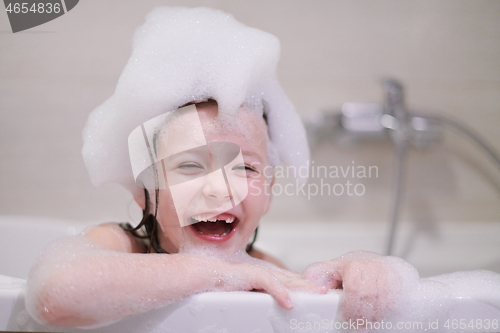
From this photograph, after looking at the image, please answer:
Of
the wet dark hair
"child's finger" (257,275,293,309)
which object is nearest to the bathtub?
"child's finger" (257,275,293,309)

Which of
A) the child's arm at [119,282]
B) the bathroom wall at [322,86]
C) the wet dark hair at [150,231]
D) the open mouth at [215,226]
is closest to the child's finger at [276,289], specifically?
the child's arm at [119,282]

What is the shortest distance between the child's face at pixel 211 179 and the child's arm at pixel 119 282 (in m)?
0.10

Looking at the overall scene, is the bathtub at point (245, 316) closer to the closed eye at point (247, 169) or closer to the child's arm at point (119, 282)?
the child's arm at point (119, 282)

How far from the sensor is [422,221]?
1.02 metres

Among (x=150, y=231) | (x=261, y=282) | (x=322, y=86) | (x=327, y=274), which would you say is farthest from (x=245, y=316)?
(x=322, y=86)

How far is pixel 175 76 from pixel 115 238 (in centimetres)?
34

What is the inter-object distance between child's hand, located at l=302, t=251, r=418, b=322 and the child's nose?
195 millimetres

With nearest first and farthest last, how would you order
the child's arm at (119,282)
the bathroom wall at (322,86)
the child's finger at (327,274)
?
the child's arm at (119,282), the child's finger at (327,274), the bathroom wall at (322,86)

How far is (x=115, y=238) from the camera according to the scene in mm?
704

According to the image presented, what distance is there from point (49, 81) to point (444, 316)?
84 cm

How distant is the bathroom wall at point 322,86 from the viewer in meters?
0.72

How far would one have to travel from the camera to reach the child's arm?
0.47 meters

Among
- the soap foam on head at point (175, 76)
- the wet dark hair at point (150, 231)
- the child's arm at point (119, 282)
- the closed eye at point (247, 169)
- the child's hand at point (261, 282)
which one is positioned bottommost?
the wet dark hair at point (150, 231)

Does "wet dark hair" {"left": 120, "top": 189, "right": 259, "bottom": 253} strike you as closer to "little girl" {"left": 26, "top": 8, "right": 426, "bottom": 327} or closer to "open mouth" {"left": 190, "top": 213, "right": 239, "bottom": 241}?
"little girl" {"left": 26, "top": 8, "right": 426, "bottom": 327}
